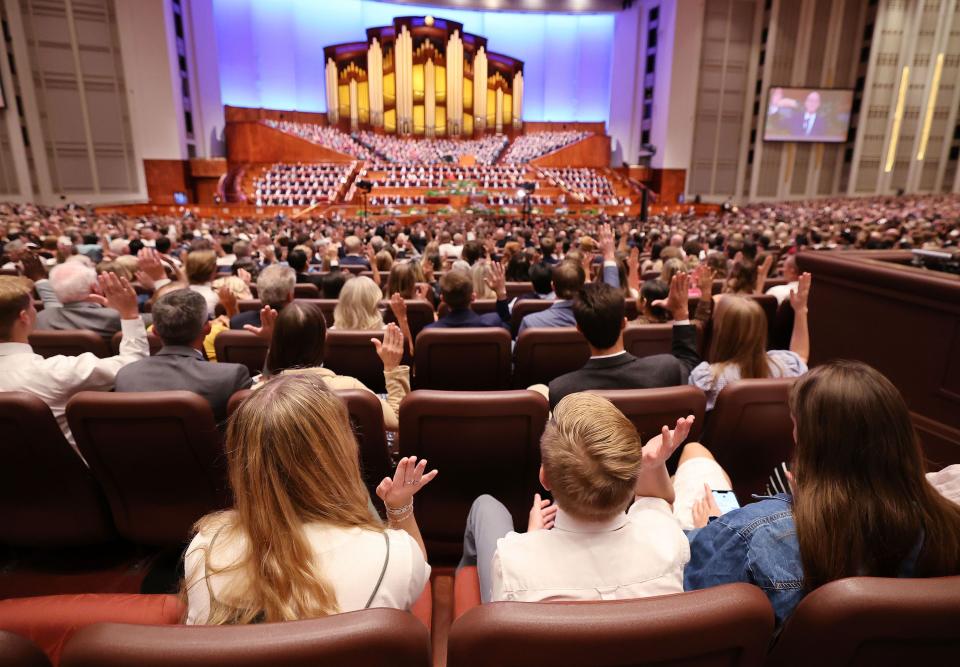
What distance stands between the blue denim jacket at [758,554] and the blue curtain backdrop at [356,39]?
2030cm

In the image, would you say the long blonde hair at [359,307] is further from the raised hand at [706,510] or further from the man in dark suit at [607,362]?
the raised hand at [706,510]

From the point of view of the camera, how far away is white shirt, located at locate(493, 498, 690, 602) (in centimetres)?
100

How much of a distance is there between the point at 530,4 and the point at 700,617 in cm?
2327

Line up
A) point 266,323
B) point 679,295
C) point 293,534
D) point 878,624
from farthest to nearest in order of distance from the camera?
point 679,295
point 266,323
point 293,534
point 878,624

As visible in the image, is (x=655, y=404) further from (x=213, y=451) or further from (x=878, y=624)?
(x=213, y=451)

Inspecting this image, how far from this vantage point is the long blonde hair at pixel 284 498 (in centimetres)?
93

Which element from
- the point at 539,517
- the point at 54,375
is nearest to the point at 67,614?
the point at 539,517

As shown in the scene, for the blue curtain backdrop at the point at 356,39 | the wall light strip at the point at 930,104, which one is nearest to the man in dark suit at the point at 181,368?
the blue curtain backdrop at the point at 356,39

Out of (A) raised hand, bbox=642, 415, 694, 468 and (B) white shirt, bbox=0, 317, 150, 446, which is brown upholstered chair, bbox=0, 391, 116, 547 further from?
(A) raised hand, bbox=642, 415, 694, 468

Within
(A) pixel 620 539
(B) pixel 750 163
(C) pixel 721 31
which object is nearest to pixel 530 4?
(C) pixel 721 31

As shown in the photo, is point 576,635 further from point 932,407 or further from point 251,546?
point 932,407

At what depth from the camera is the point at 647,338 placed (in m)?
2.88

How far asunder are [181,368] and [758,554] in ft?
6.25

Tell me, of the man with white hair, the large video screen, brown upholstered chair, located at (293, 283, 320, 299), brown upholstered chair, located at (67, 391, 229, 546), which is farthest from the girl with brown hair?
the large video screen
